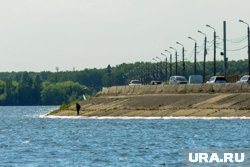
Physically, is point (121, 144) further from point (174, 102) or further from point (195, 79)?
point (195, 79)

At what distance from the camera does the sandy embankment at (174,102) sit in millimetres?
146000

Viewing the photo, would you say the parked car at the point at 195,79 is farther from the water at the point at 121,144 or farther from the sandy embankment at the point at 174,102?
the water at the point at 121,144

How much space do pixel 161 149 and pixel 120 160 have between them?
9613 mm

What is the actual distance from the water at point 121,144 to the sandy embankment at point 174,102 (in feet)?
60.7

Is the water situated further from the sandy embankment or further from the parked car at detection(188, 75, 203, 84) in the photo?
the parked car at detection(188, 75, 203, 84)

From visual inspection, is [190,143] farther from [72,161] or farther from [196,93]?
[196,93]

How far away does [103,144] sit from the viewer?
92.3 m

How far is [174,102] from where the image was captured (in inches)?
6270

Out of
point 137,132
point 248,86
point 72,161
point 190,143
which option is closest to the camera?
point 72,161

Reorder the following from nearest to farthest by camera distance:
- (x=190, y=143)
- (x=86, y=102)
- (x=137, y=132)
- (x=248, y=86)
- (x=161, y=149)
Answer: (x=161, y=149)
(x=190, y=143)
(x=137, y=132)
(x=248, y=86)
(x=86, y=102)

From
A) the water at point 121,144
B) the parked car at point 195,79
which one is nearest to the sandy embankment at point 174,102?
the parked car at point 195,79

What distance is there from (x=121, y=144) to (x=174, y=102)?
68386mm

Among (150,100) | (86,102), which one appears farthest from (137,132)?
(86,102)

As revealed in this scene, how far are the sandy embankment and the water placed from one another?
18505 mm
